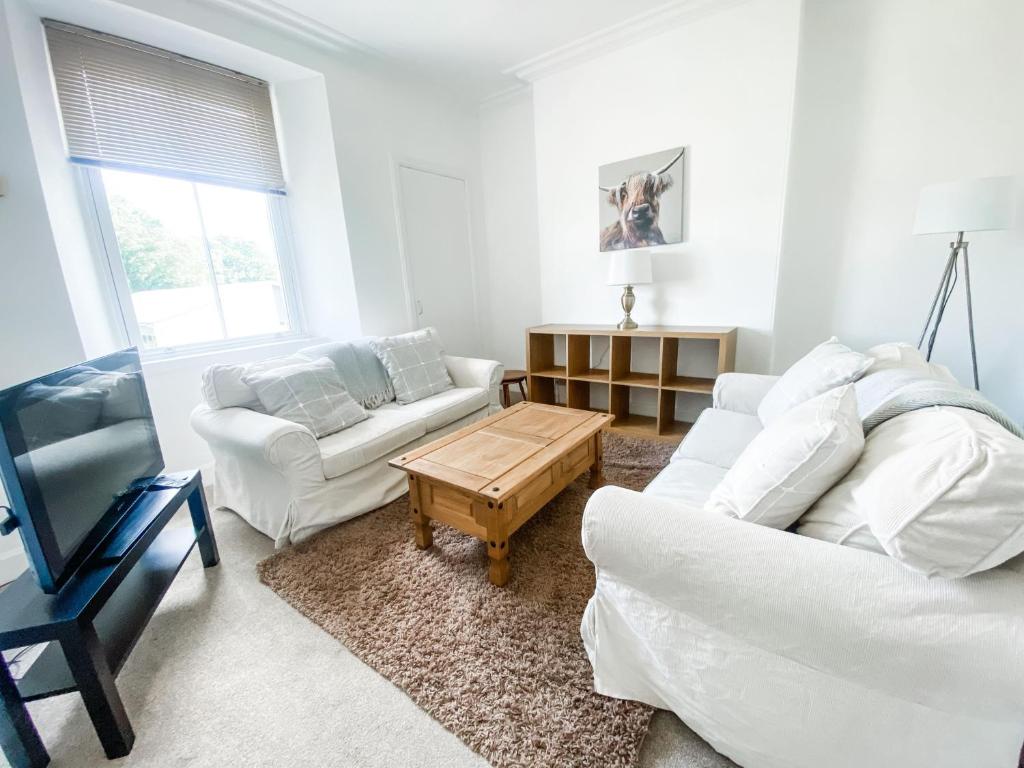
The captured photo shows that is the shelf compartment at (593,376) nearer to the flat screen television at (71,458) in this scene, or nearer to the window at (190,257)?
the window at (190,257)

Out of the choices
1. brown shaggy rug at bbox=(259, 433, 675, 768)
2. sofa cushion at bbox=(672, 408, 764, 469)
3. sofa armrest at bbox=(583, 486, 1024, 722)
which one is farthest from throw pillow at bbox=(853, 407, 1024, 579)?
sofa cushion at bbox=(672, 408, 764, 469)

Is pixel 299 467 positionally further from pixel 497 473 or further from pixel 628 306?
pixel 628 306

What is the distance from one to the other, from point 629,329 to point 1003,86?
2.11 meters

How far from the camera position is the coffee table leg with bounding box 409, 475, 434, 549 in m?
1.71

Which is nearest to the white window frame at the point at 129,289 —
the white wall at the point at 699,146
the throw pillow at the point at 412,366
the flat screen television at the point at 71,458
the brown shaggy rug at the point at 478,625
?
the throw pillow at the point at 412,366

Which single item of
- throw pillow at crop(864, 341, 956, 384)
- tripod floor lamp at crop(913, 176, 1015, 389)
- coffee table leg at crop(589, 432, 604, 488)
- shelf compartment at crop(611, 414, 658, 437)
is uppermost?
tripod floor lamp at crop(913, 176, 1015, 389)

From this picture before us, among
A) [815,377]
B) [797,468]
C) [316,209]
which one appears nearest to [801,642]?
[797,468]

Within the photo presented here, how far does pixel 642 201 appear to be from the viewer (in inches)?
114

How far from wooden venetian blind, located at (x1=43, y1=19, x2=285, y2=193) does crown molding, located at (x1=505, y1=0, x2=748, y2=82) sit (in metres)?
1.87

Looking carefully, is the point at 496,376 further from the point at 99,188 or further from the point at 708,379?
the point at 99,188

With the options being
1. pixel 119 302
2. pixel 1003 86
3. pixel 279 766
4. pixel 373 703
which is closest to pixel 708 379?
pixel 1003 86

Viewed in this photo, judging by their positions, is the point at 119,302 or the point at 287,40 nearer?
the point at 119,302

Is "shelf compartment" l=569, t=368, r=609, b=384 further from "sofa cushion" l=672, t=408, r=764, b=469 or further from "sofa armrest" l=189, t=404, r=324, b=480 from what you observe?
"sofa armrest" l=189, t=404, r=324, b=480

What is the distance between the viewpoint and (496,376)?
288cm
